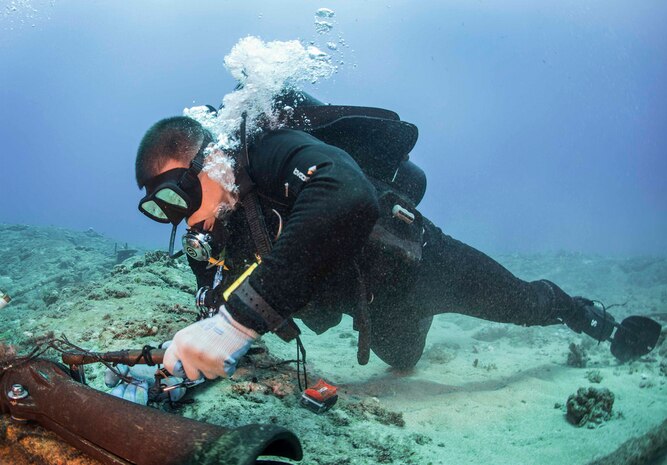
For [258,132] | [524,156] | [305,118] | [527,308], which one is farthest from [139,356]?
[524,156]

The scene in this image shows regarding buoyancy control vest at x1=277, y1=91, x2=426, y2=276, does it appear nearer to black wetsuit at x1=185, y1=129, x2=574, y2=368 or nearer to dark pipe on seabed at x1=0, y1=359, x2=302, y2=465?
black wetsuit at x1=185, y1=129, x2=574, y2=368

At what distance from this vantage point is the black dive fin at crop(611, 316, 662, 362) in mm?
4602

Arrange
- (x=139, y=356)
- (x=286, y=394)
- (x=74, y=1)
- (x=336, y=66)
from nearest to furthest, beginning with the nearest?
1. (x=139, y=356)
2. (x=286, y=394)
3. (x=336, y=66)
4. (x=74, y=1)

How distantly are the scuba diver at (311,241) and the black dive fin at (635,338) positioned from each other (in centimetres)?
3

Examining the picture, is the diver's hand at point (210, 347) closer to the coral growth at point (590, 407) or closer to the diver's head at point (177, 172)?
the diver's head at point (177, 172)

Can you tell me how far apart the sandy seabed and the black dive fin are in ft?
0.47

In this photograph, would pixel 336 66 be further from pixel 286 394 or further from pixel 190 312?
pixel 286 394

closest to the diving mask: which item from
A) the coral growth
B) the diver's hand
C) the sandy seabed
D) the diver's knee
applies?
the diver's hand

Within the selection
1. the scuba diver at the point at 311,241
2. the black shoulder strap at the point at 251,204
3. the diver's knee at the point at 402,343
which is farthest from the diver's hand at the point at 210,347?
the diver's knee at the point at 402,343

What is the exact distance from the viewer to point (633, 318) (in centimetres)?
484

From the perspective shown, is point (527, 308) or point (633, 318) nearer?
point (527, 308)

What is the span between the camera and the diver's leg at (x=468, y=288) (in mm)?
4016

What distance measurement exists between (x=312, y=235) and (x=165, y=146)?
1.44 metres

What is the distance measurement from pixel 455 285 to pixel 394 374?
4.85 feet
